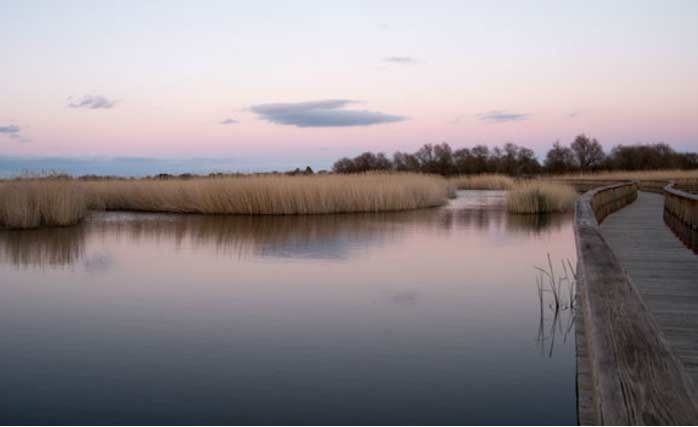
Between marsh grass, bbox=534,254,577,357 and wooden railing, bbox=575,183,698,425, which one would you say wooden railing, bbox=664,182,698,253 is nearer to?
marsh grass, bbox=534,254,577,357

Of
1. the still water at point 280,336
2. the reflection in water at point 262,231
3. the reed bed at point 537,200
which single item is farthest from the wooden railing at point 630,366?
the reed bed at point 537,200

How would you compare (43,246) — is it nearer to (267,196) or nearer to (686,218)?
(267,196)

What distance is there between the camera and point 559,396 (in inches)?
133

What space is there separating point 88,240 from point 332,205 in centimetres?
637

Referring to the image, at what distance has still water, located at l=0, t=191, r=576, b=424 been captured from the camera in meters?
3.22

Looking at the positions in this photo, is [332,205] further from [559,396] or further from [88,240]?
[559,396]

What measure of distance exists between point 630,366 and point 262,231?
10175 millimetres

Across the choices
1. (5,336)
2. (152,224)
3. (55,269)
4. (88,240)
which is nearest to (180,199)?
(152,224)

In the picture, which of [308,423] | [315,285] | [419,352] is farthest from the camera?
[315,285]

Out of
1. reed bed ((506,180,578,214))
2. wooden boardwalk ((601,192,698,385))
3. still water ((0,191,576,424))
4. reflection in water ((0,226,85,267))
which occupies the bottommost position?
still water ((0,191,576,424))

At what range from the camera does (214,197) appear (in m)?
15.0

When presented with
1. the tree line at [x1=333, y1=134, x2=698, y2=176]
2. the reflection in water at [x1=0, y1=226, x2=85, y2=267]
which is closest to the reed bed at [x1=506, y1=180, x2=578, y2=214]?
the reflection in water at [x1=0, y1=226, x2=85, y2=267]

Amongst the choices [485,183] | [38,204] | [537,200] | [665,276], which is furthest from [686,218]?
[485,183]

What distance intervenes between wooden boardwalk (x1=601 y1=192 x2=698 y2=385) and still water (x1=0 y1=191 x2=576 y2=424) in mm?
662
